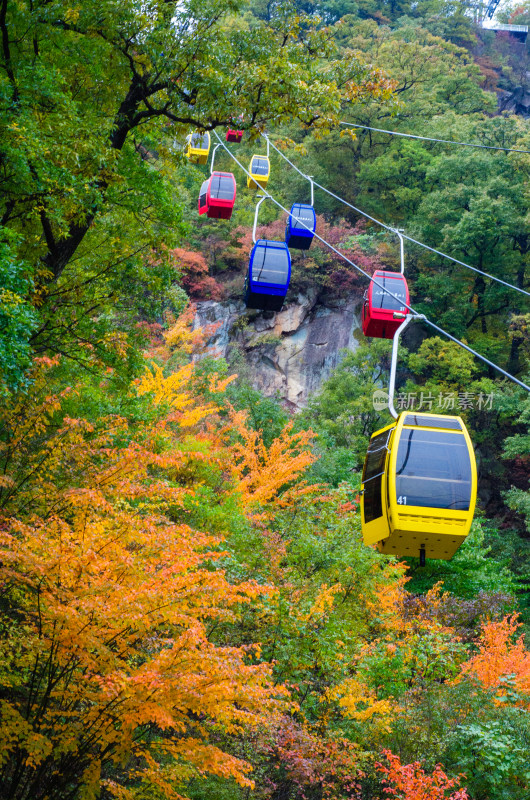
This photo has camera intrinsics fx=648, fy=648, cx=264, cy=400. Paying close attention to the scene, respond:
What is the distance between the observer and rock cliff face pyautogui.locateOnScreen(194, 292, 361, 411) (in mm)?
31188

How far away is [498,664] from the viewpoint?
13.1m

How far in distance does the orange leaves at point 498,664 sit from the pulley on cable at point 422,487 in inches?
119

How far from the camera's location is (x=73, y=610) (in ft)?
19.2

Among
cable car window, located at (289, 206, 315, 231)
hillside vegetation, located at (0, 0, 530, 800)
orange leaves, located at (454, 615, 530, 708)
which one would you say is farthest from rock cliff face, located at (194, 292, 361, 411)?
orange leaves, located at (454, 615, 530, 708)

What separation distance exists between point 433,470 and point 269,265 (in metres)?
8.67

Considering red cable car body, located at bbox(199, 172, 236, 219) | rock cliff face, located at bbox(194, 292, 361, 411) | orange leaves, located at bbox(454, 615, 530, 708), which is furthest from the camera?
rock cliff face, located at bbox(194, 292, 361, 411)

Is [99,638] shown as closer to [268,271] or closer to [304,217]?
[268,271]

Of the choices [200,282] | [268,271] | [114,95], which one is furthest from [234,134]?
[200,282]

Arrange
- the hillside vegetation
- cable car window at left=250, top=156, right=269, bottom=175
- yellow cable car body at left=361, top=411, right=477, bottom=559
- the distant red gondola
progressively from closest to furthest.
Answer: the hillside vegetation < yellow cable car body at left=361, top=411, right=477, bottom=559 < the distant red gondola < cable car window at left=250, top=156, right=269, bottom=175

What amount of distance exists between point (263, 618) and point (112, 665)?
4475 mm

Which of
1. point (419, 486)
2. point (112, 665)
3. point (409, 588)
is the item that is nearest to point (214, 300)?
point (409, 588)

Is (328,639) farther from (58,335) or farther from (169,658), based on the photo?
(58,335)

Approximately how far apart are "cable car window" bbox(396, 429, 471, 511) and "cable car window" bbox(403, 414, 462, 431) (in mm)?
124

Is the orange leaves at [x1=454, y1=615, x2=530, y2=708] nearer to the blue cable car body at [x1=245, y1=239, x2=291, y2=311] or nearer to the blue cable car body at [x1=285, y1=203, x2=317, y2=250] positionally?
the blue cable car body at [x1=245, y1=239, x2=291, y2=311]
